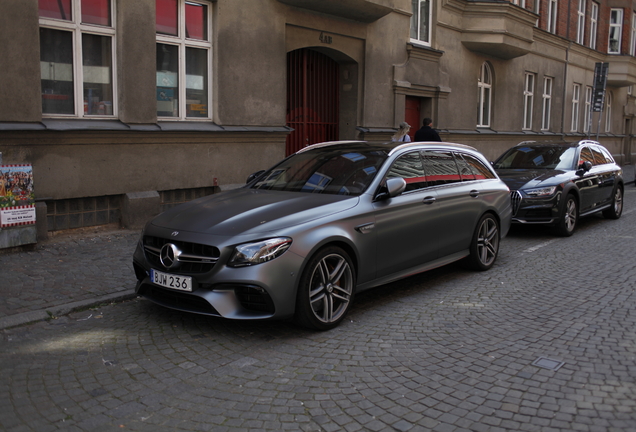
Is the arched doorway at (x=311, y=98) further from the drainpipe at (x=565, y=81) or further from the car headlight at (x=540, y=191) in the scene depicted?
the drainpipe at (x=565, y=81)

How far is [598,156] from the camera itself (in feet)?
38.8

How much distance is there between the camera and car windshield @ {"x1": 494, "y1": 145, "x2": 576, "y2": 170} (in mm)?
10844

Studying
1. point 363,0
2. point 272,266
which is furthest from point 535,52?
point 272,266

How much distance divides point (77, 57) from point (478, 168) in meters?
6.19

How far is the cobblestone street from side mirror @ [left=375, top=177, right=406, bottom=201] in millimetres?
1126

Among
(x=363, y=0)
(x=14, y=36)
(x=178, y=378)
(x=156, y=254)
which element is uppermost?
(x=363, y=0)

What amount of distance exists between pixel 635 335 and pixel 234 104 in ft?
A: 26.5

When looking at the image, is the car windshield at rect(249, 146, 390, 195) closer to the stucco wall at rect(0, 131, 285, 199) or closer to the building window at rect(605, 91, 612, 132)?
the stucco wall at rect(0, 131, 285, 199)

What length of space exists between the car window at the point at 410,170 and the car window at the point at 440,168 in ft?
0.43

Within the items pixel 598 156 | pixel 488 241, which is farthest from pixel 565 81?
pixel 488 241

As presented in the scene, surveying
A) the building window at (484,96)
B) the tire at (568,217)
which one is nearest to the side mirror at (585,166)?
the tire at (568,217)

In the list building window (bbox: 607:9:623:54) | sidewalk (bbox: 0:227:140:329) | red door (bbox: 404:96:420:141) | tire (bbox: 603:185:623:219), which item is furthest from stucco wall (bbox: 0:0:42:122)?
building window (bbox: 607:9:623:54)

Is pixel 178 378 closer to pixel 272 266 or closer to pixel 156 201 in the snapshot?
pixel 272 266

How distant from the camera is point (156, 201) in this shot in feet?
32.0
